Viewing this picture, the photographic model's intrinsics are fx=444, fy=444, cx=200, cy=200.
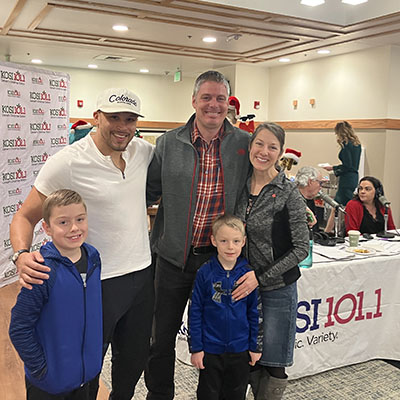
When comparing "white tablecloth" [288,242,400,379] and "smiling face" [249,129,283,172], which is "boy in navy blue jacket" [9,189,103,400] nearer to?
"smiling face" [249,129,283,172]

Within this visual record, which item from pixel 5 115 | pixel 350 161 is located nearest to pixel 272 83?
pixel 350 161

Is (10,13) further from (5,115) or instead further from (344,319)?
(344,319)

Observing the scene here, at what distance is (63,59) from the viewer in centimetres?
877

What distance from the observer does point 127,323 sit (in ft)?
5.92

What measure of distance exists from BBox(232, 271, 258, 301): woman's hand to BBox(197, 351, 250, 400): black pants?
0.88ft

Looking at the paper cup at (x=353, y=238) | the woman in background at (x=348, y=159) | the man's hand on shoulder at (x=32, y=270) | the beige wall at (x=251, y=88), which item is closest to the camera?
the man's hand on shoulder at (x=32, y=270)

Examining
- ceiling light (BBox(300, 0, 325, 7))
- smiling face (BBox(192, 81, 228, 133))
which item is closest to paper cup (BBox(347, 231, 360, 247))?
smiling face (BBox(192, 81, 228, 133))

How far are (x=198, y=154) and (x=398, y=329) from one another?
206 cm

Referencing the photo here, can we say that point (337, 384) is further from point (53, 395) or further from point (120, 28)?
point (120, 28)

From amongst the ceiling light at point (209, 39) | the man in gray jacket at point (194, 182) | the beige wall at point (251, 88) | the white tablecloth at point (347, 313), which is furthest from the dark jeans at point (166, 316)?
the beige wall at point (251, 88)

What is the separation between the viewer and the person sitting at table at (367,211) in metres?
3.79

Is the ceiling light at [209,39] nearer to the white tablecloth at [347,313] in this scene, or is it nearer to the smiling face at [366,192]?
the smiling face at [366,192]

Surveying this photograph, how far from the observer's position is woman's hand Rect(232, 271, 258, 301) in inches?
71.6

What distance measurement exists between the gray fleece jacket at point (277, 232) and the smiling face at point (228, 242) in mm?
95
